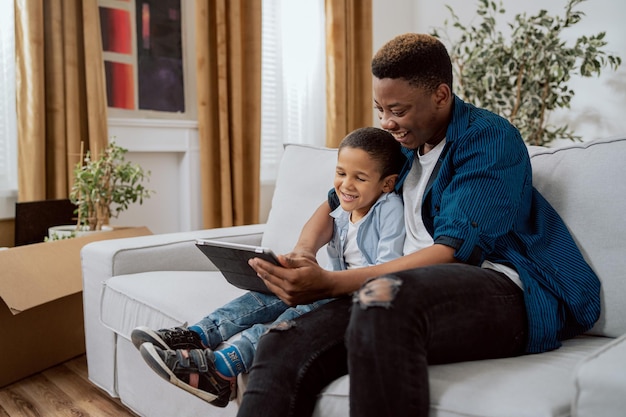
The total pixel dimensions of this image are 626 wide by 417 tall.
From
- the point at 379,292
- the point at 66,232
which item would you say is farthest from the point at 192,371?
the point at 66,232

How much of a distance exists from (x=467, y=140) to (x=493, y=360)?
430mm

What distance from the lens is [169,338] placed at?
4.22ft

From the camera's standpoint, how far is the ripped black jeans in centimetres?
91

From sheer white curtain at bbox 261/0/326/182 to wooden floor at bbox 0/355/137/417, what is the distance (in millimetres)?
1813

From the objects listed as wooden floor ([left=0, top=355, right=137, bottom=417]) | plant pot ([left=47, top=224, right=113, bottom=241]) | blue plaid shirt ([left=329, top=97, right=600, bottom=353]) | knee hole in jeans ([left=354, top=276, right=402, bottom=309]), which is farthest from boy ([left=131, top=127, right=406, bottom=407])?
plant pot ([left=47, top=224, right=113, bottom=241])

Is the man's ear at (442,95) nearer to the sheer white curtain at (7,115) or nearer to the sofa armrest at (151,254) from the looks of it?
the sofa armrest at (151,254)

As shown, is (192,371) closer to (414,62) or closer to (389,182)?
(389,182)

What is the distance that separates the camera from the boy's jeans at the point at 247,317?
128 cm

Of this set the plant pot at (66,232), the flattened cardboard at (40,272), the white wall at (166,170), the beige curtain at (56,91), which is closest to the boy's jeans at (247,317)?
the flattened cardboard at (40,272)

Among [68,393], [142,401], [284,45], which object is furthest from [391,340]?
[284,45]

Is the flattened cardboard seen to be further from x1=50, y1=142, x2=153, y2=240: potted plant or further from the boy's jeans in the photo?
the boy's jeans

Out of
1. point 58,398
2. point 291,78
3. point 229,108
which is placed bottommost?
point 58,398

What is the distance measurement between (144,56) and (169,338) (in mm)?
2075

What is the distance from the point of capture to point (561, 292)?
1.16m
